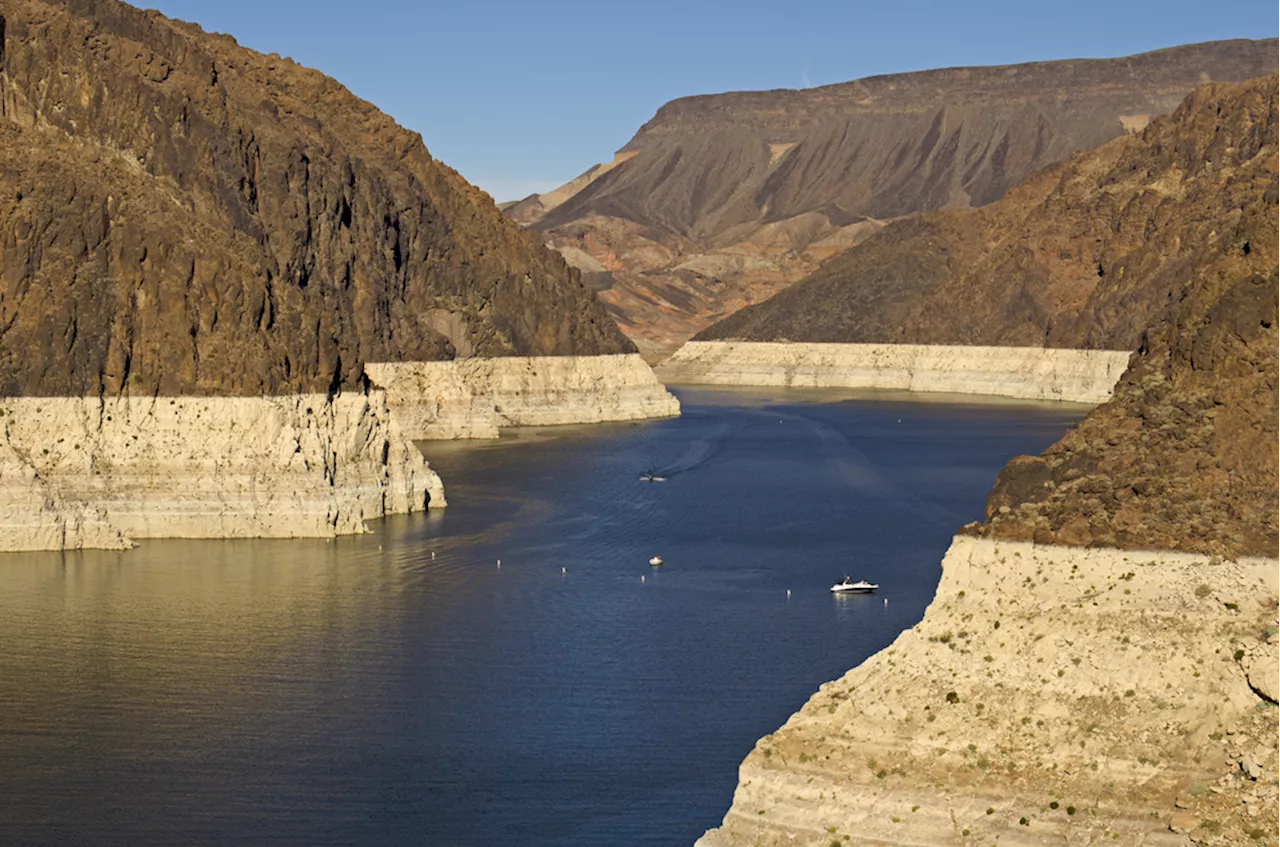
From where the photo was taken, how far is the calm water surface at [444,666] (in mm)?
48594

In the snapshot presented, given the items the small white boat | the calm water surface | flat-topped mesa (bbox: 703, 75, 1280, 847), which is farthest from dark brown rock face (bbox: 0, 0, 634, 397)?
flat-topped mesa (bbox: 703, 75, 1280, 847)

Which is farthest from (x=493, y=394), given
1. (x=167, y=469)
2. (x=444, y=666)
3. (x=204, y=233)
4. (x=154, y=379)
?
(x=444, y=666)

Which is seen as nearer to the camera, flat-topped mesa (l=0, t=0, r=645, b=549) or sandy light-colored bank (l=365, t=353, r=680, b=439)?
flat-topped mesa (l=0, t=0, r=645, b=549)

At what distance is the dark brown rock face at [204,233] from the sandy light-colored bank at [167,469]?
57.8 inches

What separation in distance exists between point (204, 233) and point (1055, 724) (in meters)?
73.5

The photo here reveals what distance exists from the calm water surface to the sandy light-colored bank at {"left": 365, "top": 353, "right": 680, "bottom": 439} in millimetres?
49864

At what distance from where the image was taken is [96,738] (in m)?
55.0

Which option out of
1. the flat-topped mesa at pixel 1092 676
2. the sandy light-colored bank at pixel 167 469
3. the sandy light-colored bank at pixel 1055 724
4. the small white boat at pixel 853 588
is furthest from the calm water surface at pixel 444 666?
the flat-topped mesa at pixel 1092 676

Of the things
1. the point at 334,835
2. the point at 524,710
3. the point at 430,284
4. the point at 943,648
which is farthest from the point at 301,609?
the point at 430,284

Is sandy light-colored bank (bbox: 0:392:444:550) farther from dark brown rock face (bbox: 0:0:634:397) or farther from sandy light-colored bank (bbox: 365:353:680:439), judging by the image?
sandy light-colored bank (bbox: 365:353:680:439)

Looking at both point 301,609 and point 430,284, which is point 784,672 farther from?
point 430,284

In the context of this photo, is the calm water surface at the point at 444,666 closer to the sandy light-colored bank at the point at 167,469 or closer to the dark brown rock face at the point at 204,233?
the sandy light-colored bank at the point at 167,469

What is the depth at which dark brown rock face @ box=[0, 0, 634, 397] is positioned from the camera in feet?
312

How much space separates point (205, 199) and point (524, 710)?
92.4 metres
